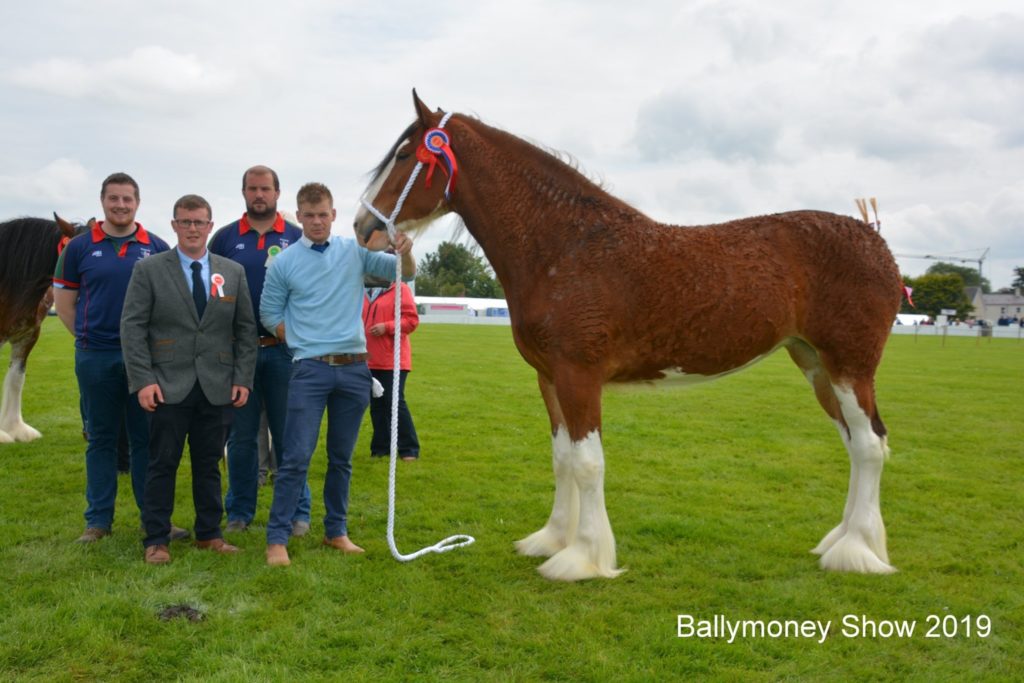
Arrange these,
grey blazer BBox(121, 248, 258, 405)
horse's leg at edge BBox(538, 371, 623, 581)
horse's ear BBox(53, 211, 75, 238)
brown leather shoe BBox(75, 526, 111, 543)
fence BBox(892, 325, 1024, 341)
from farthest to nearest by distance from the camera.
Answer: fence BBox(892, 325, 1024, 341) → horse's ear BBox(53, 211, 75, 238) → brown leather shoe BBox(75, 526, 111, 543) → grey blazer BBox(121, 248, 258, 405) → horse's leg at edge BBox(538, 371, 623, 581)

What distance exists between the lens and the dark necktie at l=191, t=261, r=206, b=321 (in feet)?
15.6

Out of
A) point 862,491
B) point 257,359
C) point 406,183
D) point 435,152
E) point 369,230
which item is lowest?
point 862,491

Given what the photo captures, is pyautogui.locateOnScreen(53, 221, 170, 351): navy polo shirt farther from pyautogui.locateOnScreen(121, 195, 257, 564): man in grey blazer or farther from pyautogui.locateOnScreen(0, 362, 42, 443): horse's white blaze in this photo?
pyautogui.locateOnScreen(0, 362, 42, 443): horse's white blaze

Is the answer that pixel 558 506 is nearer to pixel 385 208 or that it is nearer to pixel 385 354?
pixel 385 208

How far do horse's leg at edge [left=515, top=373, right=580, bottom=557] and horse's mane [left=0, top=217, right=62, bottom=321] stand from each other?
622cm

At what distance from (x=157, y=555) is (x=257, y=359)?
145 centimetres

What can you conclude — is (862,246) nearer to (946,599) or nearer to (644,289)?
(644,289)

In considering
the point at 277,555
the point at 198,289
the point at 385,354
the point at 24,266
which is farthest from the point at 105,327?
the point at 24,266

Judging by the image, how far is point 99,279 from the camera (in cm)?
496

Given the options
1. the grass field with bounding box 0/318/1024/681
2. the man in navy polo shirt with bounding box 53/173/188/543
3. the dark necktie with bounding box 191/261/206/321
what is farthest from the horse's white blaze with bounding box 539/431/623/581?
the man in navy polo shirt with bounding box 53/173/188/543

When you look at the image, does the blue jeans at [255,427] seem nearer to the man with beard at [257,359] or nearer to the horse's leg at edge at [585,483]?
the man with beard at [257,359]

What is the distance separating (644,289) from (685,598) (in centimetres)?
191

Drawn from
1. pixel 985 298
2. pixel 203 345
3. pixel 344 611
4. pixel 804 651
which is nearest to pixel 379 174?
pixel 203 345

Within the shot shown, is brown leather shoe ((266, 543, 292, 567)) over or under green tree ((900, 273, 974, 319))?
under
